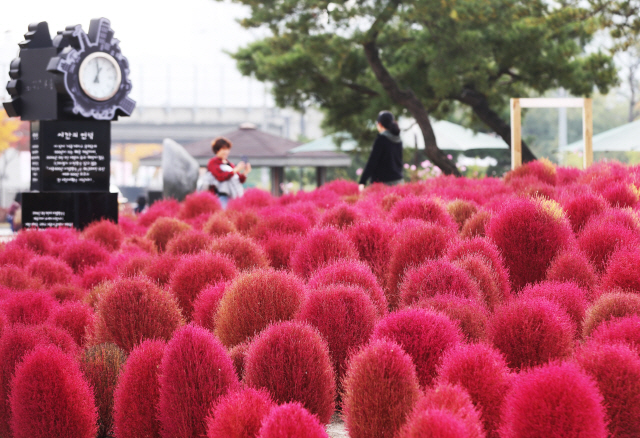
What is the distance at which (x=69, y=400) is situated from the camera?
1527mm

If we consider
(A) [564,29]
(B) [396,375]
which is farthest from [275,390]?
(A) [564,29]

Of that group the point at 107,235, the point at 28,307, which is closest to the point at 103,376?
the point at 28,307

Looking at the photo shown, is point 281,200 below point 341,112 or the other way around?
below

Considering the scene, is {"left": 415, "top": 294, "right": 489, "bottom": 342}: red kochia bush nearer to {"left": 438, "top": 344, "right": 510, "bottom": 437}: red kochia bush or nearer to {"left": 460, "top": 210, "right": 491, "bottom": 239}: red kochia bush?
{"left": 438, "top": 344, "right": 510, "bottom": 437}: red kochia bush

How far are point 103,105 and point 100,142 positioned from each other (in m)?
0.31

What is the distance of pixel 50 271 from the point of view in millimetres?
2816

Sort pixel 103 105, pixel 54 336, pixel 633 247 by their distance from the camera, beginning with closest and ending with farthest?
pixel 54 336
pixel 633 247
pixel 103 105

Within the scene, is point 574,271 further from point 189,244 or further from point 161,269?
point 189,244

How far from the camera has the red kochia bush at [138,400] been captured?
151 cm

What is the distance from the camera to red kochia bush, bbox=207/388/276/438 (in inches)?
50.4

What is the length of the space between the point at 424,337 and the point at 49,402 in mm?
794

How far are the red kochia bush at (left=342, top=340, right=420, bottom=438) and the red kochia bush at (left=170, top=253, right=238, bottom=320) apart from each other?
0.96m

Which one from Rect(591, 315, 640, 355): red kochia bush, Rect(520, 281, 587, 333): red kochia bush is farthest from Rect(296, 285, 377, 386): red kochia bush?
Rect(591, 315, 640, 355): red kochia bush

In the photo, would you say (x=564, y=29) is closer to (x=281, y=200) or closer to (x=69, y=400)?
(x=281, y=200)
